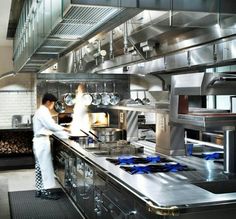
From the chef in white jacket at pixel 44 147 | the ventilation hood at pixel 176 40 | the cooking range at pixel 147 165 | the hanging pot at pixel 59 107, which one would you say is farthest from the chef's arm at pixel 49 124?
the cooking range at pixel 147 165

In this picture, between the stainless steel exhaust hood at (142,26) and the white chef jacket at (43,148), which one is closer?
the stainless steel exhaust hood at (142,26)

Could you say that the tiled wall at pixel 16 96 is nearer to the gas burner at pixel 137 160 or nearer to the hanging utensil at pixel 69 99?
the hanging utensil at pixel 69 99

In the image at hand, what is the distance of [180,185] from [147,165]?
0.71 meters

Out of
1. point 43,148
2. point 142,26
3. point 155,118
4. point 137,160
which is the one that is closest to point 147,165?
point 137,160

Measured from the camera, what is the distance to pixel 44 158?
5836mm

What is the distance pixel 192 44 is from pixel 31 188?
13.4 ft

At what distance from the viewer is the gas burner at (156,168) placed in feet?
10.00

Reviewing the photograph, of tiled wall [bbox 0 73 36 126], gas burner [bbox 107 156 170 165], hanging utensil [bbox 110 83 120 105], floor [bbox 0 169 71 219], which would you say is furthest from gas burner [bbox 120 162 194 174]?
tiled wall [bbox 0 73 36 126]

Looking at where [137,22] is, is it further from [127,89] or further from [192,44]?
[127,89]

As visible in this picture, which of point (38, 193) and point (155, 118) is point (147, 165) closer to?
point (155, 118)

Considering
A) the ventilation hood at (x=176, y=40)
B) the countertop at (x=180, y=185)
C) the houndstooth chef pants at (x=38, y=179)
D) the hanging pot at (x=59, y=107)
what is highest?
the ventilation hood at (x=176, y=40)

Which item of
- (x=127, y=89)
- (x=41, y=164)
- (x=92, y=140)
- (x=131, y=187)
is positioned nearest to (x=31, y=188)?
(x=41, y=164)

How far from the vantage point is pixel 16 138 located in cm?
827

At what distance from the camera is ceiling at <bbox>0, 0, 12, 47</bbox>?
543 cm
